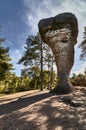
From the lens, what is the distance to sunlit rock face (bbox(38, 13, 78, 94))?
12827 millimetres

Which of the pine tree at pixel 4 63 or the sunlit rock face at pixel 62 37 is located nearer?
the sunlit rock face at pixel 62 37

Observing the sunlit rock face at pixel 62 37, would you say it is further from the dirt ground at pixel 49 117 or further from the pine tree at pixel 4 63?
the pine tree at pixel 4 63

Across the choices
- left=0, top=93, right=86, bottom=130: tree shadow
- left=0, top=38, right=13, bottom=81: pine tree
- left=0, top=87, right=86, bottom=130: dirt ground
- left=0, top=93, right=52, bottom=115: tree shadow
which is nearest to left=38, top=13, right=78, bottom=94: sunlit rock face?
→ left=0, top=93, right=52, bottom=115: tree shadow

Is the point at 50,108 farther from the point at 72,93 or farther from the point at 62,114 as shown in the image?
the point at 72,93

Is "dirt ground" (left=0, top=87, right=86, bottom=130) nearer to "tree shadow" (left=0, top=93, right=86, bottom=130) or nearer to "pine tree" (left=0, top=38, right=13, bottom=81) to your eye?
"tree shadow" (left=0, top=93, right=86, bottom=130)

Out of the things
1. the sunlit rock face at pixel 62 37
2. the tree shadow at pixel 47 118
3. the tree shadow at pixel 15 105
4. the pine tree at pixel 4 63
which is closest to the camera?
the tree shadow at pixel 47 118

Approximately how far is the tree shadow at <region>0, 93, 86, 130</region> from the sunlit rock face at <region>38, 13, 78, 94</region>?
446 centimetres

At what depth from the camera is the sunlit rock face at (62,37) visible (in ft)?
42.1

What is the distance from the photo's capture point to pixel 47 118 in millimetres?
7039

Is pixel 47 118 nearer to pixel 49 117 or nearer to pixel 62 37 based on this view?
pixel 49 117

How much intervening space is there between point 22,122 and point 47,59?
21.9 meters

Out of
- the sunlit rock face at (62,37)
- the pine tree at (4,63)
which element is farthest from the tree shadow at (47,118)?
the pine tree at (4,63)

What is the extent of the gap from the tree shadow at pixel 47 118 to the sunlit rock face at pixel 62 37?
4459mm

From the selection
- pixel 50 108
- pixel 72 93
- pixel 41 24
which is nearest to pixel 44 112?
pixel 50 108
